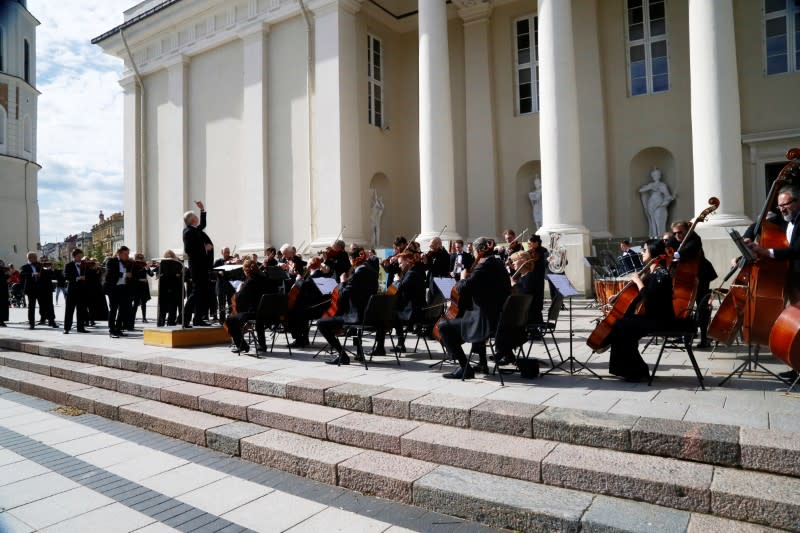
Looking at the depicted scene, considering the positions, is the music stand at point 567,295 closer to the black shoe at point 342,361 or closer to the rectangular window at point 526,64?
the black shoe at point 342,361

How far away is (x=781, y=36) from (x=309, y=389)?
16.1m

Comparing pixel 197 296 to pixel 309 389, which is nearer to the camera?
pixel 309 389

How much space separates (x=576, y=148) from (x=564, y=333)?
6565mm

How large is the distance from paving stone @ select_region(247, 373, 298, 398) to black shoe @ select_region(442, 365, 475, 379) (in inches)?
64.5

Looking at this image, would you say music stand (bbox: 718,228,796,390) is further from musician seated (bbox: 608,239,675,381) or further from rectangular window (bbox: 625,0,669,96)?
rectangular window (bbox: 625,0,669,96)

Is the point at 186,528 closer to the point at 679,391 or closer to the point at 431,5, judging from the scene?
the point at 679,391

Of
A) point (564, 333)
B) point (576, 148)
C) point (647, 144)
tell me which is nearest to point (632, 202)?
point (647, 144)

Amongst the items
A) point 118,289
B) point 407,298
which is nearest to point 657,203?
point 407,298

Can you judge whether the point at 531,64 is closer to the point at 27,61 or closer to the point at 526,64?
the point at 526,64

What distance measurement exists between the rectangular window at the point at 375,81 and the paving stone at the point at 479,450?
1640 centimetres

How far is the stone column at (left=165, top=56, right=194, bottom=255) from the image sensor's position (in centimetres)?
2227

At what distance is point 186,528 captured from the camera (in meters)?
3.42

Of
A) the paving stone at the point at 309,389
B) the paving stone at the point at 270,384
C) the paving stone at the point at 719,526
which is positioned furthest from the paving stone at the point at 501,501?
the paving stone at the point at 270,384

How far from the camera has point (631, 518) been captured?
9.80 ft
